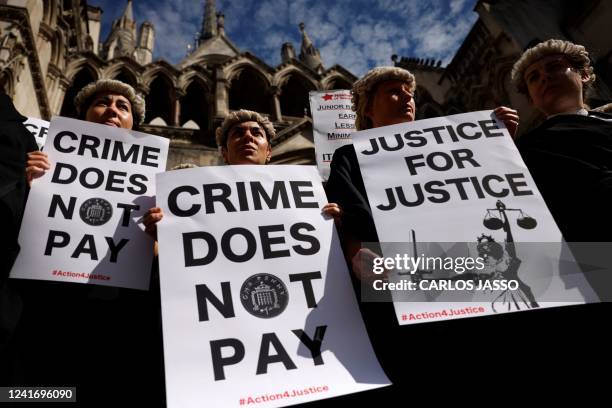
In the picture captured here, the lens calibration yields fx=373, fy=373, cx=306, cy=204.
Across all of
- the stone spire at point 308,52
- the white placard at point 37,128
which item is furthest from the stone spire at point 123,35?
the white placard at point 37,128

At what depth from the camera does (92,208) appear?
2.43 meters

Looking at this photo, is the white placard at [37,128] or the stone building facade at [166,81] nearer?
the white placard at [37,128]

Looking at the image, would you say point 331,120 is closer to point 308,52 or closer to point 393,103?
point 393,103

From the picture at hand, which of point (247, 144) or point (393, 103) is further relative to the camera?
point (247, 144)

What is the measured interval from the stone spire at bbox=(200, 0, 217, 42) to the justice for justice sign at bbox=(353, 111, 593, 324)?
66253mm

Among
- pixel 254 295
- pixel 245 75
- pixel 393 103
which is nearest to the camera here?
pixel 254 295

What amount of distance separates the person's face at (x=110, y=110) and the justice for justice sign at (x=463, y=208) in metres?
2.04

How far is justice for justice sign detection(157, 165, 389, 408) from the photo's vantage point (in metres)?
1.69

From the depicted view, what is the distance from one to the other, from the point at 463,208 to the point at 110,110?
2857 mm

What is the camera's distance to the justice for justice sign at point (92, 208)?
87.0 inches

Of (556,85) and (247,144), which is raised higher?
(247,144)

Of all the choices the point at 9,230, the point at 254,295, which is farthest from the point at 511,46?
the point at 9,230

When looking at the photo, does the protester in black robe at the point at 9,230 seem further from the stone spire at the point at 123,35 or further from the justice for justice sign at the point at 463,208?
the stone spire at the point at 123,35

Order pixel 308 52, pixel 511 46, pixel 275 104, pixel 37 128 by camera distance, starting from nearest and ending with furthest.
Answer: pixel 37 128 → pixel 511 46 → pixel 275 104 → pixel 308 52
